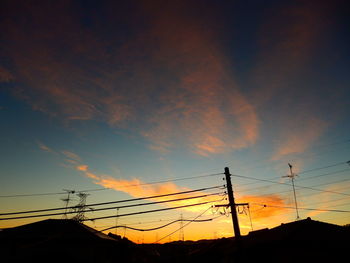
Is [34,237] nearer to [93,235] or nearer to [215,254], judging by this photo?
[93,235]

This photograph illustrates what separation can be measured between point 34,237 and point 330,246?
2427 centimetres

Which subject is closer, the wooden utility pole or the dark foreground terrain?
the dark foreground terrain

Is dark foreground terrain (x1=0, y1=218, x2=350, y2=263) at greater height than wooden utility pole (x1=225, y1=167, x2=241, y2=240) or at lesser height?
lesser

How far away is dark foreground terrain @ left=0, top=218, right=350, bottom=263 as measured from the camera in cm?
1694

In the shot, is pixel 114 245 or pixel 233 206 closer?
pixel 233 206

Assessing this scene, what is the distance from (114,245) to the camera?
838 inches

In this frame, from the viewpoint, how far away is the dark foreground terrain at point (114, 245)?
16.9 meters

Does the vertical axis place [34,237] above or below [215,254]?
above

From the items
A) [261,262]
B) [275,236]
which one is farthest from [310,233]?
[261,262]

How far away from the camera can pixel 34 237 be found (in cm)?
1916

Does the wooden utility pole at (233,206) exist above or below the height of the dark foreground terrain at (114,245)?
above

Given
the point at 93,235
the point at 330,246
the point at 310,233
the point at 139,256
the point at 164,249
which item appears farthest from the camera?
the point at 164,249

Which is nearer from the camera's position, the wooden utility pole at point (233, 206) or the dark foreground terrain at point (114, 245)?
the dark foreground terrain at point (114, 245)

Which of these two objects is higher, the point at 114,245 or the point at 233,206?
the point at 233,206
